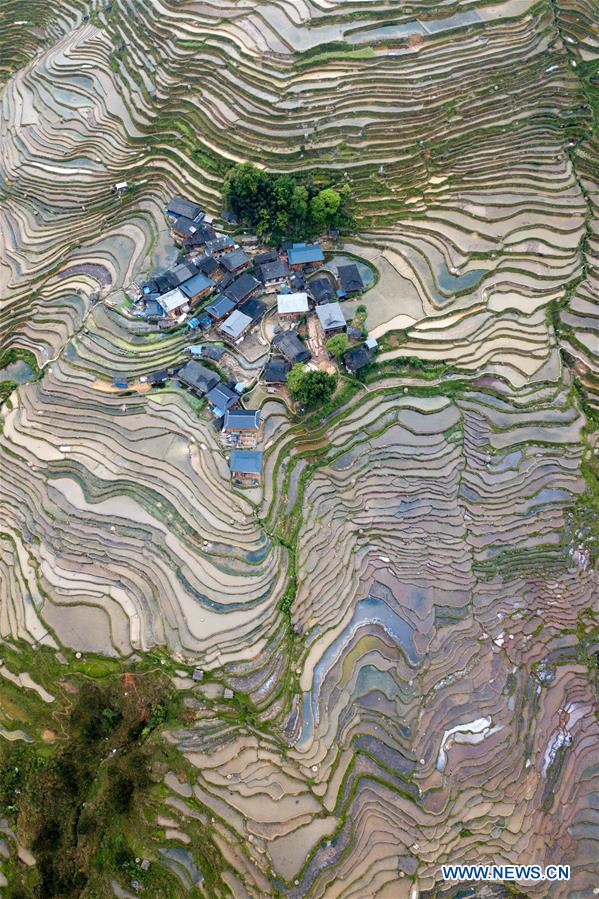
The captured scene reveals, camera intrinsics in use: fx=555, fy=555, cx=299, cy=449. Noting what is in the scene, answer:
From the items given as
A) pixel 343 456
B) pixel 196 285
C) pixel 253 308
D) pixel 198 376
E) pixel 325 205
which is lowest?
pixel 343 456

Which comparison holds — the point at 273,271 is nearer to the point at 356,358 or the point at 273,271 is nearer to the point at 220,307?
the point at 220,307

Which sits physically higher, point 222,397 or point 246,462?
point 222,397

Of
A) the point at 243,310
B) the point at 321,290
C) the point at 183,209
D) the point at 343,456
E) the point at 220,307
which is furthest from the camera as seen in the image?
the point at 183,209

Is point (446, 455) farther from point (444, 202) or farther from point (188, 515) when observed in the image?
point (444, 202)

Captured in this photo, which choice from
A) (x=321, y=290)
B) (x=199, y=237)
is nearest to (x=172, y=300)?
(x=199, y=237)

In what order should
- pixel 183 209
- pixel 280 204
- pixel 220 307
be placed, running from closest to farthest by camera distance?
pixel 220 307 < pixel 280 204 < pixel 183 209

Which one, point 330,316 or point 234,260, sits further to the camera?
point 234,260

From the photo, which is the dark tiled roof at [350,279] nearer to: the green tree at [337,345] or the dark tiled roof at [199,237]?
the green tree at [337,345]
